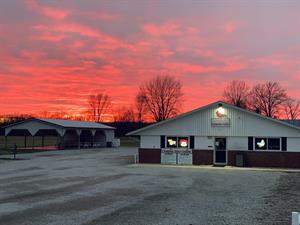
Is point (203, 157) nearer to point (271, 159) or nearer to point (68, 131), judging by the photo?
point (271, 159)

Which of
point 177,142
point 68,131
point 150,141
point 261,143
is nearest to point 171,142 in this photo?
point 177,142

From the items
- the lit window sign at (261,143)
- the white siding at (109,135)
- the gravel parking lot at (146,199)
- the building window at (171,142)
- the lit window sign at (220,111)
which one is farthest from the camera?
the white siding at (109,135)

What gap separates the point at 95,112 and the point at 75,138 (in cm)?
5579

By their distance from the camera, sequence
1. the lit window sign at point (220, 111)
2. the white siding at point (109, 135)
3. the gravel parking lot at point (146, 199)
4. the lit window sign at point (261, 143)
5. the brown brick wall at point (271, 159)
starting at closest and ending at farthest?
the gravel parking lot at point (146, 199) < the brown brick wall at point (271, 159) < the lit window sign at point (261, 143) < the lit window sign at point (220, 111) < the white siding at point (109, 135)

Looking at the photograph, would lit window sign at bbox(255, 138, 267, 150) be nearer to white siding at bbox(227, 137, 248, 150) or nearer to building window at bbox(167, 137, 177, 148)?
white siding at bbox(227, 137, 248, 150)

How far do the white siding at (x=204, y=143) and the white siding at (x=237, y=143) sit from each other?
1.09 meters

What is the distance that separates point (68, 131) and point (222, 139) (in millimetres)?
30456

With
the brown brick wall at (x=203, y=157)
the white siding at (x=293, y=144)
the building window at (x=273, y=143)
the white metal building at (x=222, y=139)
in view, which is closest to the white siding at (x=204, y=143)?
the white metal building at (x=222, y=139)

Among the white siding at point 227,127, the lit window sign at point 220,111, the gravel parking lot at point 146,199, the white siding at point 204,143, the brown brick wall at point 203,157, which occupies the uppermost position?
the lit window sign at point 220,111

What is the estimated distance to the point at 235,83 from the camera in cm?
9219

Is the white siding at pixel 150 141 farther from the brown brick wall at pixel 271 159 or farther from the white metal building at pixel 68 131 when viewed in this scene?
the white metal building at pixel 68 131

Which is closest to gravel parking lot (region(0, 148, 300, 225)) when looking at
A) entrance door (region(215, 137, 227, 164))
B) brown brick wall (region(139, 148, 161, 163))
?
entrance door (region(215, 137, 227, 164))

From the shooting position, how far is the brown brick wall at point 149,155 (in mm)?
25531

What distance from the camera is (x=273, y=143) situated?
76.6 ft
